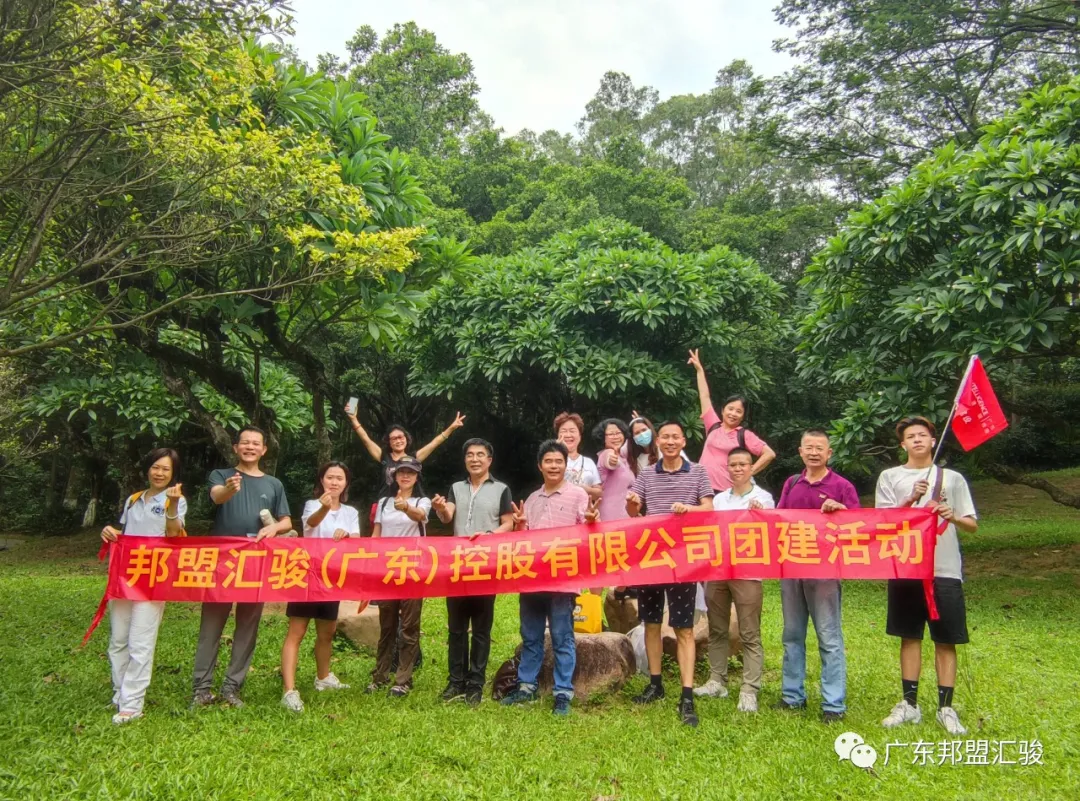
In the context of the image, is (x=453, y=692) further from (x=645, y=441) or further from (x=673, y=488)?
(x=645, y=441)

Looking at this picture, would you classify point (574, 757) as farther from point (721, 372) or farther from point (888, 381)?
point (721, 372)

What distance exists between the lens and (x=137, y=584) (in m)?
4.55

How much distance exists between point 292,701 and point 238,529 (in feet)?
3.54

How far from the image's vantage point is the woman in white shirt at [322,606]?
4711 mm

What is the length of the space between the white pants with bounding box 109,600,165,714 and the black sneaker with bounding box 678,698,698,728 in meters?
3.02

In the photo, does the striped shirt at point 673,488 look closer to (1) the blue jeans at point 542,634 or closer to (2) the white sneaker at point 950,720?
(1) the blue jeans at point 542,634

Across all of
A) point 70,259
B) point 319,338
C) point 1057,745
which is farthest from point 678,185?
point 1057,745

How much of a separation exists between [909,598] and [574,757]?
6.71 feet

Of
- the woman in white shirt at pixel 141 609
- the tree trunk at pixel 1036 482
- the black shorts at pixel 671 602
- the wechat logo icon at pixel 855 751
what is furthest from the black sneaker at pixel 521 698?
the tree trunk at pixel 1036 482

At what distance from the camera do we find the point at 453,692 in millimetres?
4738

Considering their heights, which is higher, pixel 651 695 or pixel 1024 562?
pixel 651 695

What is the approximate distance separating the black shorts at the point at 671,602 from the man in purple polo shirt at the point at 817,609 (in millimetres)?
529

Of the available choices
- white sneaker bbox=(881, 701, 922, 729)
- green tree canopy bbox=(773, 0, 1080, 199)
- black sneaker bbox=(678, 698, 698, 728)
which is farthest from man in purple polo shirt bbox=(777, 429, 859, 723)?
green tree canopy bbox=(773, 0, 1080, 199)

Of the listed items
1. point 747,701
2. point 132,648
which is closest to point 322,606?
point 132,648
